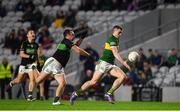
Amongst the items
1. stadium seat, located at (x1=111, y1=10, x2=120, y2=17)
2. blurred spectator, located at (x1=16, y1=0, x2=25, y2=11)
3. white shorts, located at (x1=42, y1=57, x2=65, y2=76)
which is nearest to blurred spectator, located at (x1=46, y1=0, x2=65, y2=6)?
blurred spectator, located at (x1=16, y1=0, x2=25, y2=11)

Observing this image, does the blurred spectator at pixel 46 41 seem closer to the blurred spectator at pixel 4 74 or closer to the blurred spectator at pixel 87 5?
the blurred spectator at pixel 87 5

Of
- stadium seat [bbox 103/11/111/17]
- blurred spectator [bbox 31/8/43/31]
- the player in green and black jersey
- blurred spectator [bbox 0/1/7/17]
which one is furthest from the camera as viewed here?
blurred spectator [bbox 0/1/7/17]

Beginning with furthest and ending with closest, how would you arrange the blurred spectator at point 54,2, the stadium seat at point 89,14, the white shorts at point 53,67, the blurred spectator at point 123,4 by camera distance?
the blurred spectator at point 54,2 < the stadium seat at point 89,14 < the blurred spectator at point 123,4 < the white shorts at point 53,67

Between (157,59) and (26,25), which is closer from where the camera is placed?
(157,59)

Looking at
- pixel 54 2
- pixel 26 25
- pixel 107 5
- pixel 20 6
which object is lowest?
pixel 26 25

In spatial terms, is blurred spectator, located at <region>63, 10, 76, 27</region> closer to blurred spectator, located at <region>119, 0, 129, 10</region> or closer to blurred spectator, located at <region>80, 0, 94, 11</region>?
blurred spectator, located at <region>80, 0, 94, 11</region>

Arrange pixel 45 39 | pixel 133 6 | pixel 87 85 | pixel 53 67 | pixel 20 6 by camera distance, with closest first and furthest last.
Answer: pixel 87 85, pixel 53 67, pixel 45 39, pixel 133 6, pixel 20 6

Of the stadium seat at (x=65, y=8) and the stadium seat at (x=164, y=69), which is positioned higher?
the stadium seat at (x=65, y=8)

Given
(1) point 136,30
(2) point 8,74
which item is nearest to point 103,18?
(1) point 136,30

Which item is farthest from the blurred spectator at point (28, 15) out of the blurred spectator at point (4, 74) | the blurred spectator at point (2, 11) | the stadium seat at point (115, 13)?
the blurred spectator at point (4, 74)

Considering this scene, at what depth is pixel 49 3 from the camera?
36.3 m

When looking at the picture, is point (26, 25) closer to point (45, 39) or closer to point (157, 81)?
point (45, 39)

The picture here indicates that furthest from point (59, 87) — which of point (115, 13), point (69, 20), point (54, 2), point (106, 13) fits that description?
point (54, 2)

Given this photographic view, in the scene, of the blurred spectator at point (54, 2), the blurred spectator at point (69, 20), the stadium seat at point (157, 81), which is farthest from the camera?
the blurred spectator at point (54, 2)
